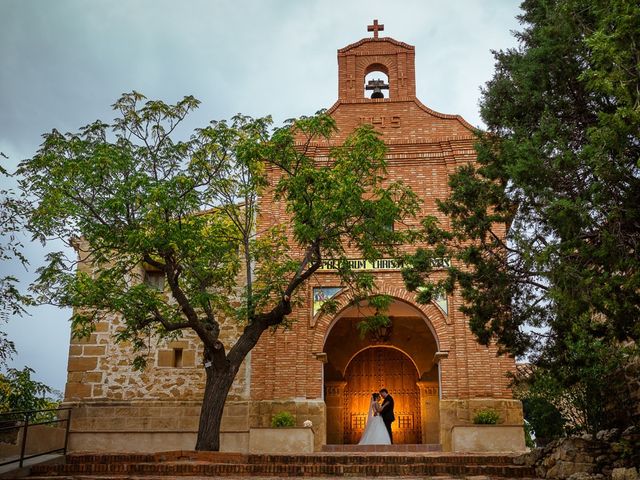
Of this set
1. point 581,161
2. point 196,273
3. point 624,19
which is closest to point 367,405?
point 196,273

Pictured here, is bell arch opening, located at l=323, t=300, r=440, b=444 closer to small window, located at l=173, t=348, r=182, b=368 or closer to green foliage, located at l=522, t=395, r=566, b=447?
green foliage, located at l=522, t=395, r=566, b=447

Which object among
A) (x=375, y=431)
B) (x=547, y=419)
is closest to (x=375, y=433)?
(x=375, y=431)

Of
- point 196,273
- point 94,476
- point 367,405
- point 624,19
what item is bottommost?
point 94,476

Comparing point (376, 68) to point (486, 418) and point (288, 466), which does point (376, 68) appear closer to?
point (486, 418)

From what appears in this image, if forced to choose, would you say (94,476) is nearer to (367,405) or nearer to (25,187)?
(25,187)

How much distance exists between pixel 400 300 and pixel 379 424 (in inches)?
123

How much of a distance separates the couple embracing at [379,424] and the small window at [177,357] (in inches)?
180

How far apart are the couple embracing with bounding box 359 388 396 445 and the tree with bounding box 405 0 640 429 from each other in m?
4.74

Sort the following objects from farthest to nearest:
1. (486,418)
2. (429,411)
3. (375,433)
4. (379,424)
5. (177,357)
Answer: (429,411), (379,424), (375,433), (177,357), (486,418)

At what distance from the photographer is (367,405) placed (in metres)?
19.7

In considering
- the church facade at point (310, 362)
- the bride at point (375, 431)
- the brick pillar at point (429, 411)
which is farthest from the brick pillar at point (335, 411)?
the church facade at point (310, 362)

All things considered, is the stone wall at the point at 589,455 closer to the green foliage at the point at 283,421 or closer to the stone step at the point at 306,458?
the stone step at the point at 306,458

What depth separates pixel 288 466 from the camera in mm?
9680

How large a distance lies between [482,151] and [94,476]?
7481 mm
